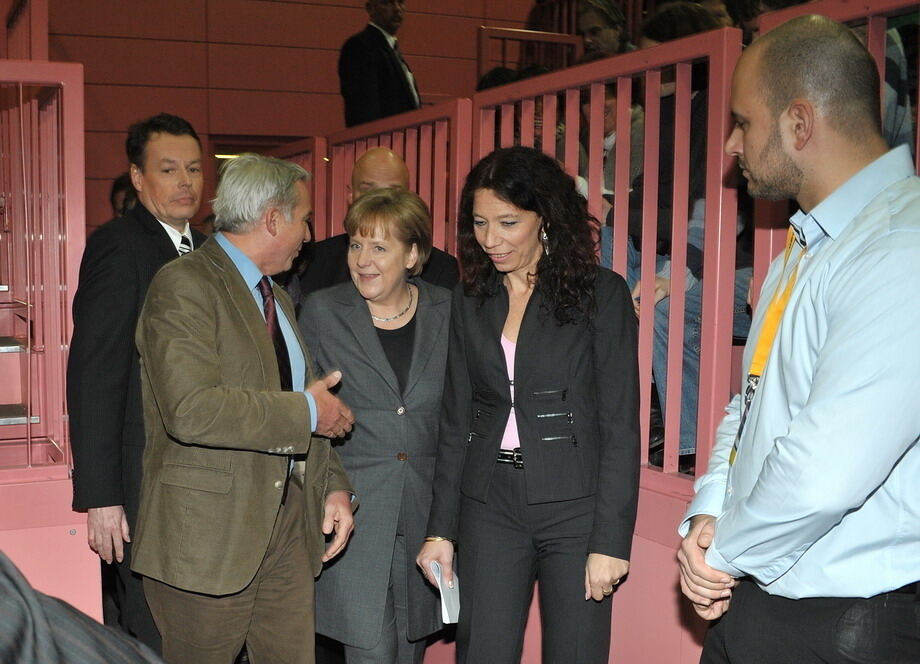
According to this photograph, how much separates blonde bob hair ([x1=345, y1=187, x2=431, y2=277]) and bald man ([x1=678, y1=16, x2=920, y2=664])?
120cm

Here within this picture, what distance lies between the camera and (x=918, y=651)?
145cm

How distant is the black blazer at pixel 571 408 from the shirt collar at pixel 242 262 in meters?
0.56

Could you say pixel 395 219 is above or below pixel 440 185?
below

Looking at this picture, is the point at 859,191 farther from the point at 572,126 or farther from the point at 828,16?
the point at 572,126

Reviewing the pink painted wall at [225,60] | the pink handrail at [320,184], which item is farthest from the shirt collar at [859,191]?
the pink painted wall at [225,60]

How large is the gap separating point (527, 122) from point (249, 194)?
41.9 inches

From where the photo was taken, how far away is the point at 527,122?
3092 mm

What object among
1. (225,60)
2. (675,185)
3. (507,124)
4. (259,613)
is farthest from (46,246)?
(225,60)

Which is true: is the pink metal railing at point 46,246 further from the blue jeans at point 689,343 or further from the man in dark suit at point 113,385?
the blue jeans at point 689,343

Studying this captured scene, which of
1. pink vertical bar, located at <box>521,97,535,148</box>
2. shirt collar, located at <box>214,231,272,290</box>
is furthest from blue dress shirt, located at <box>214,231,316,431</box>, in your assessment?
pink vertical bar, located at <box>521,97,535,148</box>

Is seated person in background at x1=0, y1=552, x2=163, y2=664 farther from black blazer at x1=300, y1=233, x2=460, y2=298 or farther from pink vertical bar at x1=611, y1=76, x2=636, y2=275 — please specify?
black blazer at x1=300, y1=233, x2=460, y2=298

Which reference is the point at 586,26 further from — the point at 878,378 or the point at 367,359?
the point at 878,378

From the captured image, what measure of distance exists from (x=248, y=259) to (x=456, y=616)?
3.38ft

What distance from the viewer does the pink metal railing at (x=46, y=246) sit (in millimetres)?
2928
